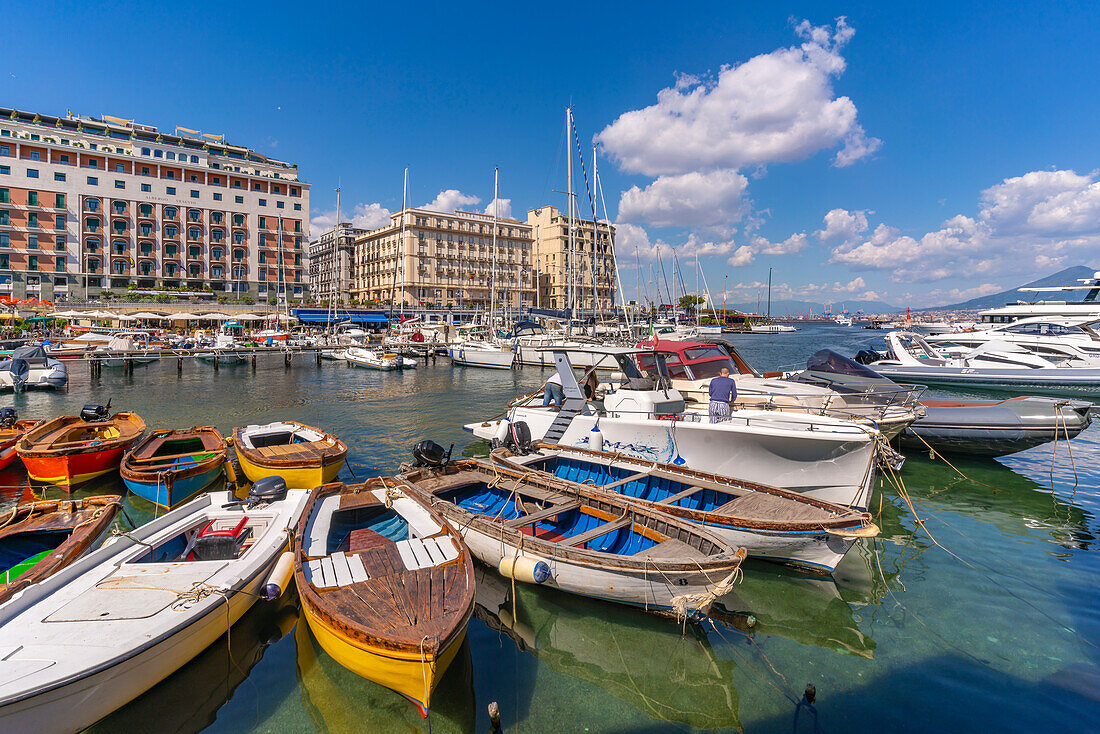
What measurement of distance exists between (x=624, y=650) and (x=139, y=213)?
297ft

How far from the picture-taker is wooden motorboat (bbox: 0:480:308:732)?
14.6 ft

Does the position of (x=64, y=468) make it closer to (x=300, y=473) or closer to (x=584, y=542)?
(x=300, y=473)

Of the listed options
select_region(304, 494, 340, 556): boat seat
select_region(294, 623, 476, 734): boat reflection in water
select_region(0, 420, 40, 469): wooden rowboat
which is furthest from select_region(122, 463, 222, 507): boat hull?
select_region(294, 623, 476, 734): boat reflection in water

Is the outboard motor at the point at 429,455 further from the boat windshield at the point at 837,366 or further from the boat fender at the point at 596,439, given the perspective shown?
the boat windshield at the point at 837,366

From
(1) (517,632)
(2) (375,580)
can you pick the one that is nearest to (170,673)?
(2) (375,580)

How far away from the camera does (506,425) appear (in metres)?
13.8

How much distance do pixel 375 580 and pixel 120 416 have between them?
14403 millimetres

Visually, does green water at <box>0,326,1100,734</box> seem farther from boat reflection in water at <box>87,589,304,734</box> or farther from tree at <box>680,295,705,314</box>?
tree at <box>680,295,705,314</box>

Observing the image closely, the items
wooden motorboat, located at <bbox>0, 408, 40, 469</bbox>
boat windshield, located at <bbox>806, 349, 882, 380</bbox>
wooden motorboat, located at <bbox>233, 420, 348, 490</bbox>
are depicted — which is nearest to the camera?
wooden motorboat, located at <bbox>233, 420, 348, 490</bbox>

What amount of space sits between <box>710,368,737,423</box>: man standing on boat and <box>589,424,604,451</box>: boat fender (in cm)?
256

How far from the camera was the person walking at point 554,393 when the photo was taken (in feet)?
46.8

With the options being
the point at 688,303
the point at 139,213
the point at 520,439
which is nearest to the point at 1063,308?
the point at 520,439

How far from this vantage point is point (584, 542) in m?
7.41

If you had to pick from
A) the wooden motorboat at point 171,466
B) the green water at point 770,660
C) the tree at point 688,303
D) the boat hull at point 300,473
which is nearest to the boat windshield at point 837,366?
the green water at point 770,660
